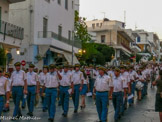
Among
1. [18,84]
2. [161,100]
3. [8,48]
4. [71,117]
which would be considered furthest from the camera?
[8,48]

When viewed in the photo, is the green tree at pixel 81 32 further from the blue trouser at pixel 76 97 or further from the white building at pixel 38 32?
the blue trouser at pixel 76 97

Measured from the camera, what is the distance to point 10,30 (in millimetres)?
23375

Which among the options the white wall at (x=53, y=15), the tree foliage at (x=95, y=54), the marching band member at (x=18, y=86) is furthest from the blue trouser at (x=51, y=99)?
the tree foliage at (x=95, y=54)

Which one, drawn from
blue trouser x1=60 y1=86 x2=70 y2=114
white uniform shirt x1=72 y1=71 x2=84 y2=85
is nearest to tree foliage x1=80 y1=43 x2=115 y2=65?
white uniform shirt x1=72 y1=71 x2=84 y2=85

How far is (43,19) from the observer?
30.0 metres

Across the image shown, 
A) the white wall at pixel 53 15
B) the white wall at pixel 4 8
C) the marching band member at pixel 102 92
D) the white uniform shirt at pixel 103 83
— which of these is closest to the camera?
the marching band member at pixel 102 92

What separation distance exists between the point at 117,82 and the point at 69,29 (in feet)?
86.8

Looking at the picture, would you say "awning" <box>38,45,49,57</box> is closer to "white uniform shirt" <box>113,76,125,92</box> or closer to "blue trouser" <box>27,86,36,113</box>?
"blue trouser" <box>27,86,36,113</box>

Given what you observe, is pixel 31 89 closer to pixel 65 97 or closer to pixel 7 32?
pixel 65 97

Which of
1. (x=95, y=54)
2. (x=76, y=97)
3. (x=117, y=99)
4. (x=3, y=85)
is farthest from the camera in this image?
(x=95, y=54)

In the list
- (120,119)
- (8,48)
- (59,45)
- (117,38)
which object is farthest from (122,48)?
(120,119)

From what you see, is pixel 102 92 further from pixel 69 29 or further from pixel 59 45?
pixel 69 29

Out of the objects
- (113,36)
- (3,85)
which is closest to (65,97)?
(3,85)

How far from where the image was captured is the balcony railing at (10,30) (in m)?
22.3
